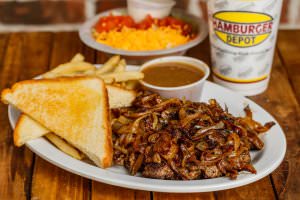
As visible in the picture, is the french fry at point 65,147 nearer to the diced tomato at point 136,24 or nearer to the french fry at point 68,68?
the french fry at point 68,68

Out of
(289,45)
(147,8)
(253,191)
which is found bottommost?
(289,45)

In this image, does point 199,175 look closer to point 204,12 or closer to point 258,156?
point 258,156

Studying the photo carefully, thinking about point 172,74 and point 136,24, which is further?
point 136,24

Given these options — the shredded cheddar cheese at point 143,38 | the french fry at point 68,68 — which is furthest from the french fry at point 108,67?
the shredded cheddar cheese at point 143,38

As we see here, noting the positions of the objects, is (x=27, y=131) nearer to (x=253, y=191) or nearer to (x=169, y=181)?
(x=169, y=181)

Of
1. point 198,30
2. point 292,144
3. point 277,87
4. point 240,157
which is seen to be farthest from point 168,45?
point 240,157

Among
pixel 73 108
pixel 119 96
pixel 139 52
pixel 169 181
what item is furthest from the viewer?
pixel 139 52

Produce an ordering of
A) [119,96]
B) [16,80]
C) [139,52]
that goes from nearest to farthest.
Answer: [119,96]
[139,52]
[16,80]

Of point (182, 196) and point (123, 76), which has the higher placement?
point (123, 76)

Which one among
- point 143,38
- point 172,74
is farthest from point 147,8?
point 172,74
